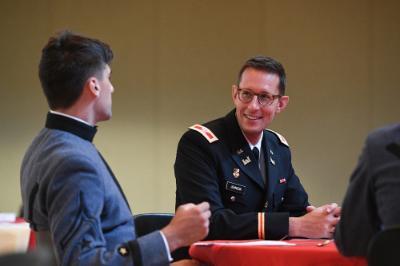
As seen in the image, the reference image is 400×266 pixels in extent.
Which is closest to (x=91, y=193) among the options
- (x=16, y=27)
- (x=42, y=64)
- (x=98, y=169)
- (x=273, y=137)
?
(x=98, y=169)

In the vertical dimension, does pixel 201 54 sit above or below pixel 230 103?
above

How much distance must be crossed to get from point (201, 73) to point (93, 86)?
3262mm

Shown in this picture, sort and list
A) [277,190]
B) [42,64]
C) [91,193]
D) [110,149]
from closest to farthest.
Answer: [91,193] → [42,64] → [277,190] → [110,149]

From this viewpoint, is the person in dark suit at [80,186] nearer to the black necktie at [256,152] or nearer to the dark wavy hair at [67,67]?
the dark wavy hair at [67,67]

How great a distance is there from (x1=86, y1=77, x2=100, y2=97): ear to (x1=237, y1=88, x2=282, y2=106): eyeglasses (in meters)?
1.13

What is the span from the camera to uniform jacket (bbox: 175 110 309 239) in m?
2.49

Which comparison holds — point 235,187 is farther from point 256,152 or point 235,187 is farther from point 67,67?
point 67,67

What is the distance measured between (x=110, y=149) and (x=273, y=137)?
2.26 metres

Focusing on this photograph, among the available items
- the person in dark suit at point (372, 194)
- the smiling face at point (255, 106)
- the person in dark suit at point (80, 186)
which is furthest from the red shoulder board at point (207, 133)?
the person in dark suit at point (372, 194)

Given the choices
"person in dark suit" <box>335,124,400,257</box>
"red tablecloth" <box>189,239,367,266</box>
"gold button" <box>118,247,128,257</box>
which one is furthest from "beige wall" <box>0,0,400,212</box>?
"person in dark suit" <box>335,124,400,257</box>

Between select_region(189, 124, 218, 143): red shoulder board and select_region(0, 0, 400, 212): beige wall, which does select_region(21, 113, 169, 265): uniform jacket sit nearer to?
select_region(189, 124, 218, 143): red shoulder board

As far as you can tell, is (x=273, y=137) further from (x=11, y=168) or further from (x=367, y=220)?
(x=11, y=168)

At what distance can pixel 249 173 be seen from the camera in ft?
9.11

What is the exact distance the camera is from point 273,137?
310 centimetres
